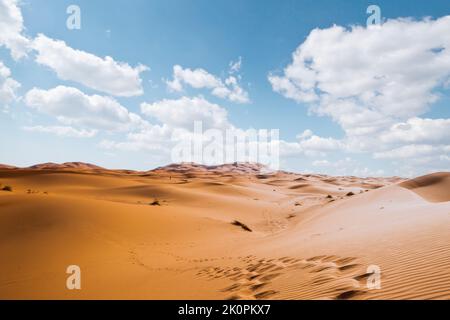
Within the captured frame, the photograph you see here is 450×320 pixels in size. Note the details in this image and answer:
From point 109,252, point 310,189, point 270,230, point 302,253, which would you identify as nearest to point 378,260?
point 302,253

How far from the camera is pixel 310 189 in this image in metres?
45.3

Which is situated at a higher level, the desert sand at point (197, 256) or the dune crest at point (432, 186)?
the dune crest at point (432, 186)

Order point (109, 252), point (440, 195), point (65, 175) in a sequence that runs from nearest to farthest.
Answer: point (109, 252)
point (440, 195)
point (65, 175)

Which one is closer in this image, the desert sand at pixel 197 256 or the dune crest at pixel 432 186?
the desert sand at pixel 197 256

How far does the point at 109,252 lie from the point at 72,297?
12.5 feet

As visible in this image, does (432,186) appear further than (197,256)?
Yes

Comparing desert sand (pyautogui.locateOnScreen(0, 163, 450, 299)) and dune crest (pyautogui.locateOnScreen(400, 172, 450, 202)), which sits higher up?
dune crest (pyautogui.locateOnScreen(400, 172, 450, 202))

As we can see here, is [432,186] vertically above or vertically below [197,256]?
above

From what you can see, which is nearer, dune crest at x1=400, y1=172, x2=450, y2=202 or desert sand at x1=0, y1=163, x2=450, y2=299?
desert sand at x1=0, y1=163, x2=450, y2=299
